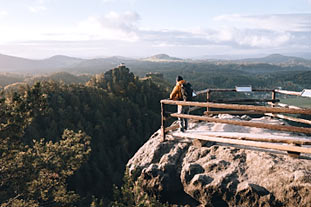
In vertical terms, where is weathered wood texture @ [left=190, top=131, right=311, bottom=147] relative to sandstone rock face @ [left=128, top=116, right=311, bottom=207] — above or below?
above

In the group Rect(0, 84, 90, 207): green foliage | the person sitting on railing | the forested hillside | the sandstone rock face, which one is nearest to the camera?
the sandstone rock face

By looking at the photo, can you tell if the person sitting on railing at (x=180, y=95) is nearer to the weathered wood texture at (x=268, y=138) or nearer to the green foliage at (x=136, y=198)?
the weathered wood texture at (x=268, y=138)

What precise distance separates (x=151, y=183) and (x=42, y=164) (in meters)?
6.42

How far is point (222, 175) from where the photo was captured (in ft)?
19.4

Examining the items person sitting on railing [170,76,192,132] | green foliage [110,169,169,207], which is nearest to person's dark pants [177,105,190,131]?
person sitting on railing [170,76,192,132]

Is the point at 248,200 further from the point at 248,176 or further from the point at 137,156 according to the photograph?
the point at 137,156

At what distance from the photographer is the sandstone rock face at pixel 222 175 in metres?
5.13

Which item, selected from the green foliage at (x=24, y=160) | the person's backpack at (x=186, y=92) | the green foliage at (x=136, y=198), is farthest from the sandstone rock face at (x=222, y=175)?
the green foliage at (x=24, y=160)

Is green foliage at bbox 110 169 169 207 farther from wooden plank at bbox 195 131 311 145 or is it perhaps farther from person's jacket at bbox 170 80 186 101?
person's jacket at bbox 170 80 186 101

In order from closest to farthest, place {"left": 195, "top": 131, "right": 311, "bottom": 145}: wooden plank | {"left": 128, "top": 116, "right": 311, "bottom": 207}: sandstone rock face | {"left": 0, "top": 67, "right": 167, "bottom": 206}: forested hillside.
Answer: {"left": 128, "top": 116, "right": 311, "bottom": 207}: sandstone rock face → {"left": 195, "top": 131, "right": 311, "bottom": 145}: wooden plank → {"left": 0, "top": 67, "right": 167, "bottom": 206}: forested hillside

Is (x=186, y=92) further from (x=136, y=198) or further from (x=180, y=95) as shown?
(x=136, y=198)

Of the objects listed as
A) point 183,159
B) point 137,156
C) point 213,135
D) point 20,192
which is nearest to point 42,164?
point 20,192

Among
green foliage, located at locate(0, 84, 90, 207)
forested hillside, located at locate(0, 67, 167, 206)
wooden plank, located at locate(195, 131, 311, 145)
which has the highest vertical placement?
wooden plank, located at locate(195, 131, 311, 145)

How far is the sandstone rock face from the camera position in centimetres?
513
